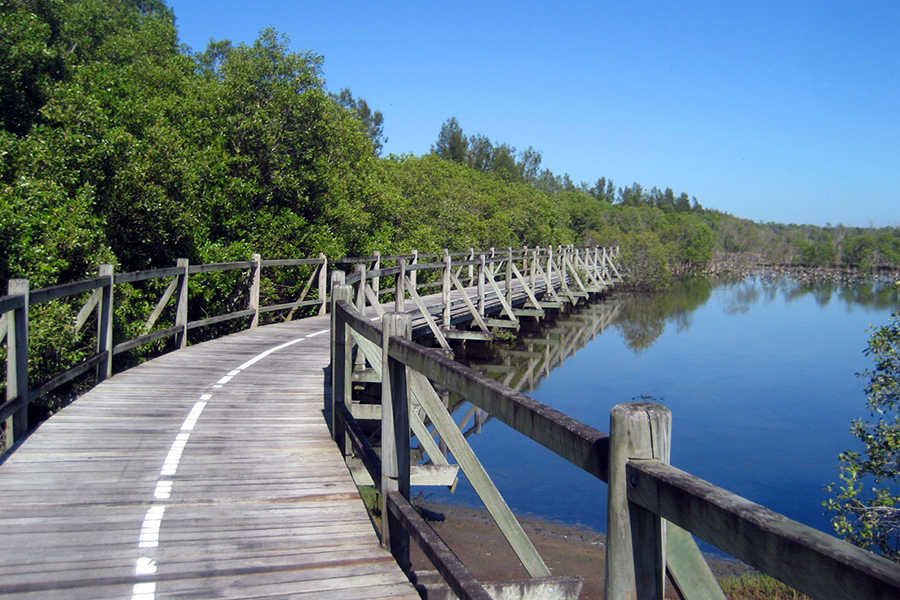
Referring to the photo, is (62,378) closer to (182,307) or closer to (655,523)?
(182,307)

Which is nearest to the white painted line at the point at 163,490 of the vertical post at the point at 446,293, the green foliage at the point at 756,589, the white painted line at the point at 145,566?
the white painted line at the point at 145,566

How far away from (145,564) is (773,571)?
10.5ft

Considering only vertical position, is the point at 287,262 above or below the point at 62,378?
above

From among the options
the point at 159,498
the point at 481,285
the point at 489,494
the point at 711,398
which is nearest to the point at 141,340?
the point at 159,498

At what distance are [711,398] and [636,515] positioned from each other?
60.5 ft

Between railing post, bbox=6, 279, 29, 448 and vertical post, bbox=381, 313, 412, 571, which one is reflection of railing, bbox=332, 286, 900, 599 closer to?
vertical post, bbox=381, 313, 412, 571

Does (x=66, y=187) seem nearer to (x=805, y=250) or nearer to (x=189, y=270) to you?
(x=189, y=270)

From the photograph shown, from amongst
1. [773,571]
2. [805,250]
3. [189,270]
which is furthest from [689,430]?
[805,250]

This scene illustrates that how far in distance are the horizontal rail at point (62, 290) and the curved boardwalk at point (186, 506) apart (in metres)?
1.04

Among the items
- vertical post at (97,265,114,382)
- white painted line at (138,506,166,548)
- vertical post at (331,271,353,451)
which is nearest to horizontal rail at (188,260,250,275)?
vertical post at (97,265,114,382)

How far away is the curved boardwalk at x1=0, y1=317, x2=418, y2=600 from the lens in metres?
3.54

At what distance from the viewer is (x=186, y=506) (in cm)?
454

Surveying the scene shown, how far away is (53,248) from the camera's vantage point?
1011cm

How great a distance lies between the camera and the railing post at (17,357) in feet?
18.4
